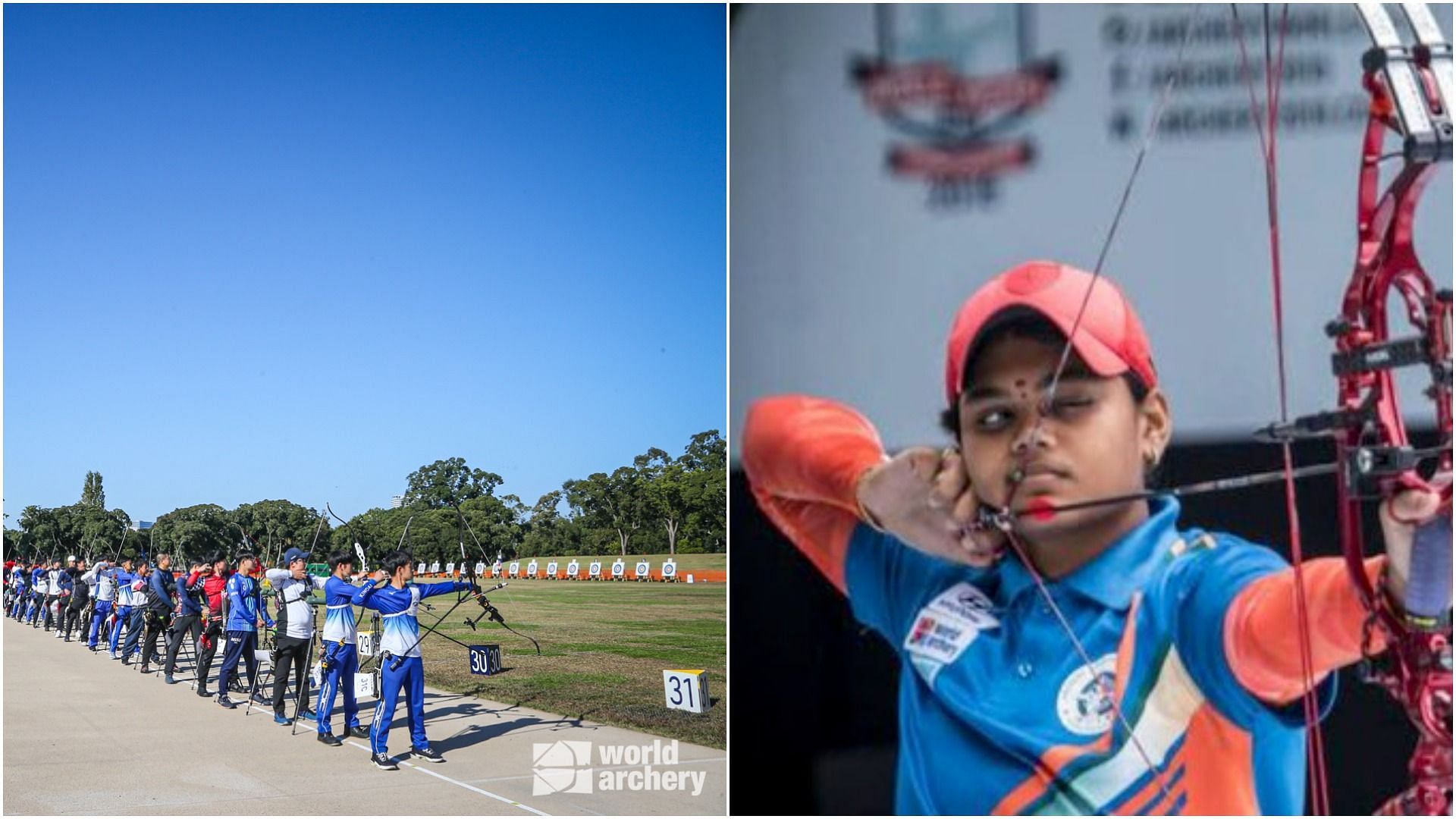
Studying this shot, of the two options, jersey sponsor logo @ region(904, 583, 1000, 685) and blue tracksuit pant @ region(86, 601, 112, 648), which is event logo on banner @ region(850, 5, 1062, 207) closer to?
jersey sponsor logo @ region(904, 583, 1000, 685)

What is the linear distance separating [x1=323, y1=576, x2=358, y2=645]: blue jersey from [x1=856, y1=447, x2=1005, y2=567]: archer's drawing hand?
3423 millimetres

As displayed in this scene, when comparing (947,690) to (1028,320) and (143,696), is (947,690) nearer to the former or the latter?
(1028,320)

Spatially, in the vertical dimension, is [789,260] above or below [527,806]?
above

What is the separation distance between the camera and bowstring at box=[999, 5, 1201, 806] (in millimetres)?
3266

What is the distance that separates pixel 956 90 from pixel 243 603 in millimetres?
5816

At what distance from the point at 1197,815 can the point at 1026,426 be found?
964mm

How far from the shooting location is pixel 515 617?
948 centimetres

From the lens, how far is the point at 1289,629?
9.96 ft

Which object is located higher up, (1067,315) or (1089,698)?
(1067,315)

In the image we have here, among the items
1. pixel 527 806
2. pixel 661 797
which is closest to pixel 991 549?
pixel 661 797

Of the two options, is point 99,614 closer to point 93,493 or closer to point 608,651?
point 93,493

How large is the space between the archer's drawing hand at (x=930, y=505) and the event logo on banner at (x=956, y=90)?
662 mm

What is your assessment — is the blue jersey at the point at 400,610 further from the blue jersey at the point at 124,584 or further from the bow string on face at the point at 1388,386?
the blue jersey at the point at 124,584

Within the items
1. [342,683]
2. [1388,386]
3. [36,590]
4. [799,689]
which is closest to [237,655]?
[342,683]
